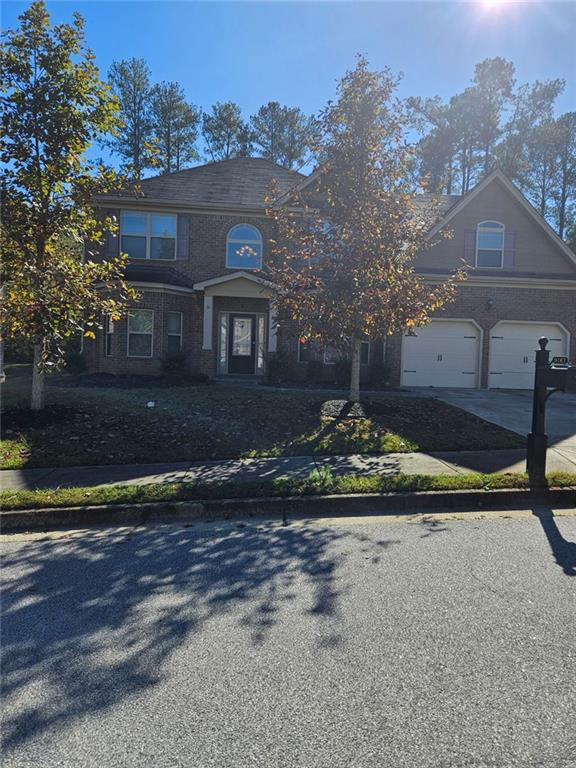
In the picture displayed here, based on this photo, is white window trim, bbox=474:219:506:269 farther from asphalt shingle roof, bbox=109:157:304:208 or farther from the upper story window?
the upper story window

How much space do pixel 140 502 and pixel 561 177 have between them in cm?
4170

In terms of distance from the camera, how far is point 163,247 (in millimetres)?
17688

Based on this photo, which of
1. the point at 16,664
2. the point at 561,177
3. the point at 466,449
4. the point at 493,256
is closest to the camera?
the point at 16,664

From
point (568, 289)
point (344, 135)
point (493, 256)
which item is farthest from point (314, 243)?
point (568, 289)

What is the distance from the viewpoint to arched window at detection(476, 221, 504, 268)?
17469 mm

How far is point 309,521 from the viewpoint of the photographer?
527cm

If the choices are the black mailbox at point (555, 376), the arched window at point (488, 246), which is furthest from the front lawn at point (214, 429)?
the arched window at point (488, 246)

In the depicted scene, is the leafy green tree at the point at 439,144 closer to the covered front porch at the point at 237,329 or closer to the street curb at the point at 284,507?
the covered front porch at the point at 237,329

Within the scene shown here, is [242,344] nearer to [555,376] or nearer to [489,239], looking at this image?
[489,239]

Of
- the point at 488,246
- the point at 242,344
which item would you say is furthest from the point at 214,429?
the point at 488,246

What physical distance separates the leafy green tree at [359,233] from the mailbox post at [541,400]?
11.1 feet

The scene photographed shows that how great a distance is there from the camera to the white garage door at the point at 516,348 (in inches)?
669

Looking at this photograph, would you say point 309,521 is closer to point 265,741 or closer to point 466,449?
point 265,741

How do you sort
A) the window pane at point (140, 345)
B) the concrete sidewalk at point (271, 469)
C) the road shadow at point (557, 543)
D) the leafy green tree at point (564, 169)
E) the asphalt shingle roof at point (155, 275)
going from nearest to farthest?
the road shadow at point (557, 543) → the concrete sidewalk at point (271, 469) → the asphalt shingle roof at point (155, 275) → the window pane at point (140, 345) → the leafy green tree at point (564, 169)
